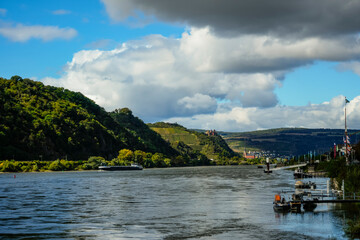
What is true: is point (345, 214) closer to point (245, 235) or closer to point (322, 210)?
point (322, 210)

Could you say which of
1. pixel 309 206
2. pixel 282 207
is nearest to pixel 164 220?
pixel 282 207

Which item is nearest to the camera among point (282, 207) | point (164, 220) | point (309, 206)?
point (164, 220)

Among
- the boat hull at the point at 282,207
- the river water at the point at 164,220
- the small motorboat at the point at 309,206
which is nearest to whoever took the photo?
the river water at the point at 164,220

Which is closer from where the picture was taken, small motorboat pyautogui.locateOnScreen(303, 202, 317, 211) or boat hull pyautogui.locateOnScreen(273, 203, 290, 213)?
boat hull pyautogui.locateOnScreen(273, 203, 290, 213)

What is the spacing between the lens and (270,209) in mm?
80312

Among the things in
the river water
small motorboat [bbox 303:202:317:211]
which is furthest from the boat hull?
small motorboat [bbox 303:202:317:211]

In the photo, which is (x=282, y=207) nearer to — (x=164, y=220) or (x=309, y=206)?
(x=309, y=206)

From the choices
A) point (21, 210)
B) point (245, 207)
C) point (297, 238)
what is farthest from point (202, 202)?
point (297, 238)

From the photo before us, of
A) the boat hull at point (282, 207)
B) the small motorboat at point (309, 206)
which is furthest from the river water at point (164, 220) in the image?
the boat hull at point (282, 207)

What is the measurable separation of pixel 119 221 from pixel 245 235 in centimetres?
2120

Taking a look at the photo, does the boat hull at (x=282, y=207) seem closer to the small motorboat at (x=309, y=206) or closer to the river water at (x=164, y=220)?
the river water at (x=164, y=220)

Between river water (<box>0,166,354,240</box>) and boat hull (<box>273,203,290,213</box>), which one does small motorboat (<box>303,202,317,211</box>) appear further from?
boat hull (<box>273,203,290,213</box>)

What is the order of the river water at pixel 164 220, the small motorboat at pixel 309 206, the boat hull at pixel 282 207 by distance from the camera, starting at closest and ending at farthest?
the river water at pixel 164 220, the boat hull at pixel 282 207, the small motorboat at pixel 309 206

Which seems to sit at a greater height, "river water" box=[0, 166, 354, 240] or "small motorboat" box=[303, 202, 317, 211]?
"small motorboat" box=[303, 202, 317, 211]
